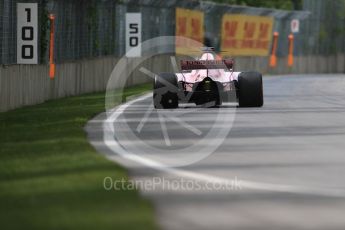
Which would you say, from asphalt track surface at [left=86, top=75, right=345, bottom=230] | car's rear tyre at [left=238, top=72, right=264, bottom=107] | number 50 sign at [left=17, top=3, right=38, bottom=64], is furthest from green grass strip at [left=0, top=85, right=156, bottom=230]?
number 50 sign at [left=17, top=3, right=38, bottom=64]

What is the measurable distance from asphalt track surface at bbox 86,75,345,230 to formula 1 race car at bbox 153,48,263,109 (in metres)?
1.42

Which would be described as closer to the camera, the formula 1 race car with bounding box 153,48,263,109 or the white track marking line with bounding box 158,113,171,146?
the white track marking line with bounding box 158,113,171,146

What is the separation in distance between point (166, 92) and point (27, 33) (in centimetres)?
369

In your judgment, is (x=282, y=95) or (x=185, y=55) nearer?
(x=282, y=95)

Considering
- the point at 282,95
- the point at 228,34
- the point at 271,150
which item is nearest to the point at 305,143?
the point at 271,150

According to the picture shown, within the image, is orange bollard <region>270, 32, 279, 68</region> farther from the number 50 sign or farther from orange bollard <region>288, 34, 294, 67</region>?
the number 50 sign

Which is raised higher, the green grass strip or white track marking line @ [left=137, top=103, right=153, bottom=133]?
the green grass strip

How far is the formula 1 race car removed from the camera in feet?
92.7

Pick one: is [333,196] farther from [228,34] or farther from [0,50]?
[228,34]

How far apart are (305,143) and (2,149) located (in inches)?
175

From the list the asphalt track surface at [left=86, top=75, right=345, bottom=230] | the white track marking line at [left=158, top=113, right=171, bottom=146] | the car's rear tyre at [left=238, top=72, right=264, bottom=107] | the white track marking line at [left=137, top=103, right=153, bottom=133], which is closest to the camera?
the asphalt track surface at [left=86, top=75, right=345, bottom=230]

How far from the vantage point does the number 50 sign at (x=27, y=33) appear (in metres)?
29.4

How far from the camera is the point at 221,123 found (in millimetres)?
23219

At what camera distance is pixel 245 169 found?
14.4m
